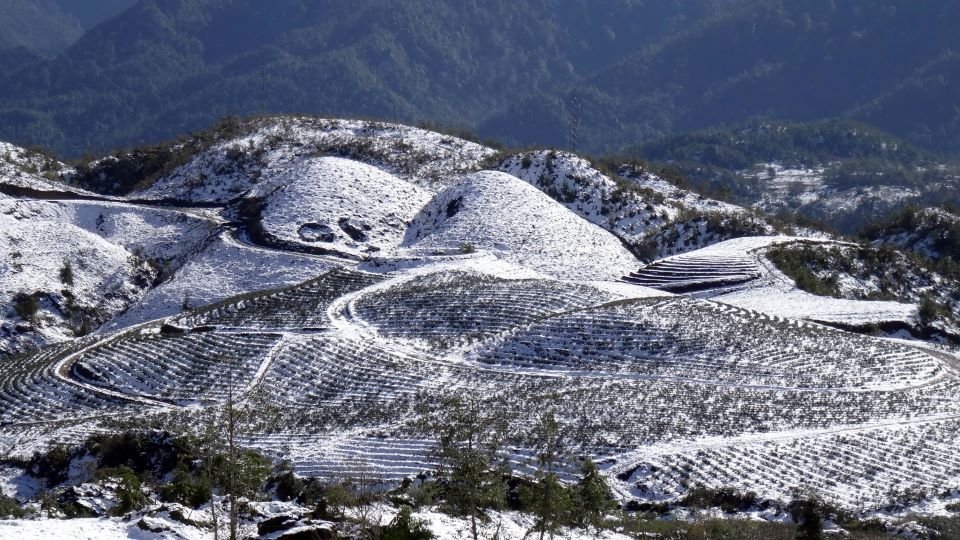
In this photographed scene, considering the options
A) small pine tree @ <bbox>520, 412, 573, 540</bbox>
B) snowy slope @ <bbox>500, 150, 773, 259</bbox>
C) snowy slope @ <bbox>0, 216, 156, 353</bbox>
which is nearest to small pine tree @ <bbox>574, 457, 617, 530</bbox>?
small pine tree @ <bbox>520, 412, 573, 540</bbox>

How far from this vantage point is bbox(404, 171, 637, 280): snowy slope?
51844 mm

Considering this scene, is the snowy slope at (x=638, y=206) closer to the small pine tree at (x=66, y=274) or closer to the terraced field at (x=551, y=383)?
the terraced field at (x=551, y=383)

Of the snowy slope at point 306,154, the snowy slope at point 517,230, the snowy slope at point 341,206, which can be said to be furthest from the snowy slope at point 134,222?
the snowy slope at point 517,230

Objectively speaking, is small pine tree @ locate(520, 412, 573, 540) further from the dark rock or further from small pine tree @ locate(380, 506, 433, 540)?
the dark rock

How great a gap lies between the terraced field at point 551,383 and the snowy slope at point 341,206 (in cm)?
1074

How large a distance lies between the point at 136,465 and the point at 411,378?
27.0 ft

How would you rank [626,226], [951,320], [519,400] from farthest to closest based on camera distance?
[626,226]
[951,320]
[519,400]

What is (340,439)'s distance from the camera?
99.3ft

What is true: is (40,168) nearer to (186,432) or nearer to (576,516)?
(186,432)

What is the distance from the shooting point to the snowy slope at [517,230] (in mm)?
51844

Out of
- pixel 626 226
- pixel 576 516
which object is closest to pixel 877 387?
pixel 576 516

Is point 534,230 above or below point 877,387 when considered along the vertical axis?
above

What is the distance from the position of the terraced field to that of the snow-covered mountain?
4.0 inches

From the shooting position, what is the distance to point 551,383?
1324 inches
